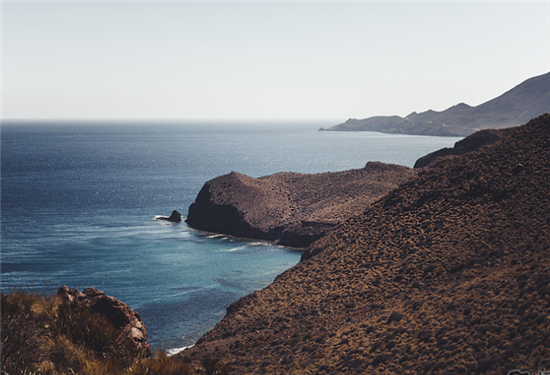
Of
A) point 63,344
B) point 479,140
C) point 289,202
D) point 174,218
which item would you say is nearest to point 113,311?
point 63,344

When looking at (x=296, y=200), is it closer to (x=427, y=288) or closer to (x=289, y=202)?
(x=289, y=202)

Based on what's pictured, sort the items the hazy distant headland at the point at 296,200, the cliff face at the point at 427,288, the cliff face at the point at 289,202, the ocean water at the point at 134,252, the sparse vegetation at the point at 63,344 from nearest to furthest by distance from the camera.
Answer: the sparse vegetation at the point at 63,344, the cliff face at the point at 427,288, the ocean water at the point at 134,252, the cliff face at the point at 289,202, the hazy distant headland at the point at 296,200

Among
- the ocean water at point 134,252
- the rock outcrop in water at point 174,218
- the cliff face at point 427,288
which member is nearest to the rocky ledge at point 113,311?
the ocean water at point 134,252

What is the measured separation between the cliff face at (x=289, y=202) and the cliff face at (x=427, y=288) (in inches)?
1015

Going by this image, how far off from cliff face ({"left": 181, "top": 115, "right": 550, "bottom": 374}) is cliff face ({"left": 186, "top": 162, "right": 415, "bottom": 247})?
84.6ft

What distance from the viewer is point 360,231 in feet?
131

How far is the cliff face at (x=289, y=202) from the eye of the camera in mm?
68750

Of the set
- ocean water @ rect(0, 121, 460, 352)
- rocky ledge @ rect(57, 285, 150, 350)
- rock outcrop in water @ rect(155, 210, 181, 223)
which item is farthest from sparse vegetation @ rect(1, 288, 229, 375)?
rock outcrop in water @ rect(155, 210, 181, 223)

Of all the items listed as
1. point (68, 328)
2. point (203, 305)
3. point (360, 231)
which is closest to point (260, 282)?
point (203, 305)

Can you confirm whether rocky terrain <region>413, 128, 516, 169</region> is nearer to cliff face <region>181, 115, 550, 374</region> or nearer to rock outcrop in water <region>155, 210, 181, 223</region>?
cliff face <region>181, 115, 550, 374</region>

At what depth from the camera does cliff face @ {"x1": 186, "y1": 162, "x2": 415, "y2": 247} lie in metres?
68.8

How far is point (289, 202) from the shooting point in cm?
8125

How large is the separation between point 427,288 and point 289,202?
174ft

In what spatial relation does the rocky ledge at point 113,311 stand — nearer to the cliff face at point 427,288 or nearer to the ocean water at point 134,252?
the ocean water at point 134,252
